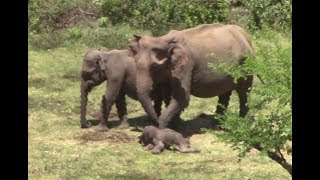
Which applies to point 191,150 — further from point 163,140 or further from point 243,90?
point 243,90

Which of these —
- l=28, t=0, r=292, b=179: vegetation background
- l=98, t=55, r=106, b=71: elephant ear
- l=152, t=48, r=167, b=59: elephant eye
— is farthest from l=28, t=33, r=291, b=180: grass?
l=152, t=48, r=167, b=59: elephant eye

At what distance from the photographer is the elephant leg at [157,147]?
10914 mm

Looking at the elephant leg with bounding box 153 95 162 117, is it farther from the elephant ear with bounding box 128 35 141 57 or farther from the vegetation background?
the elephant ear with bounding box 128 35 141 57

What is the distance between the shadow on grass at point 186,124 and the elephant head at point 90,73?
0.59m

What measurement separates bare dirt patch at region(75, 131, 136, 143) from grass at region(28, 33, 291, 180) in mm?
18

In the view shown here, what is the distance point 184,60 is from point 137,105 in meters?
3.09

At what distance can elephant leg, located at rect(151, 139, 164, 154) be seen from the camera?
10.9 metres

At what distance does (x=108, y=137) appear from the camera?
11.9 m

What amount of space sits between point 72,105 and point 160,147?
378 centimetres

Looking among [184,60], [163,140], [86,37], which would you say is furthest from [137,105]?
[86,37]

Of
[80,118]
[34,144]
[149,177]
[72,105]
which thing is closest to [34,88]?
[72,105]
